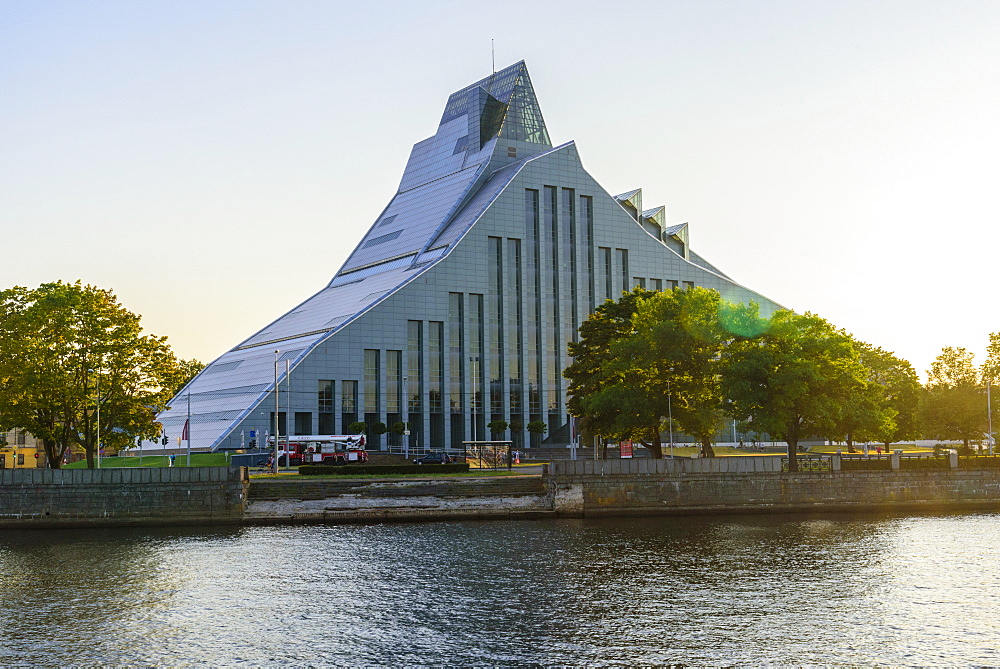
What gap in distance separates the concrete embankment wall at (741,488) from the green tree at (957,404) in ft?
121

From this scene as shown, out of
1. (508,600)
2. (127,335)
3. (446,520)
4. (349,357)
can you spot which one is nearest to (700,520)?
(446,520)

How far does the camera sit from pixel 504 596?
1698 inches

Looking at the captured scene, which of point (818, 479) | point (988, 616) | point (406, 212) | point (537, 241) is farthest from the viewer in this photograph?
point (406, 212)

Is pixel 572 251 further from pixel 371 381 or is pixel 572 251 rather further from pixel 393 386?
pixel 371 381

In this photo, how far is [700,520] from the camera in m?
69.9

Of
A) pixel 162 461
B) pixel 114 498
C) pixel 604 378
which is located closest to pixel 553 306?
pixel 604 378

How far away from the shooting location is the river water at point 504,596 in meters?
34.8

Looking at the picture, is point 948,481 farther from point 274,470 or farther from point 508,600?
point 274,470

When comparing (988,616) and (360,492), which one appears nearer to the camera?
(988,616)

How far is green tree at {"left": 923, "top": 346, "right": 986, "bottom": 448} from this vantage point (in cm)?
11269

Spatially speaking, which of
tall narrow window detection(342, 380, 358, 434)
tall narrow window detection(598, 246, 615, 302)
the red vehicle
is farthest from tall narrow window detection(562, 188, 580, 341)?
the red vehicle

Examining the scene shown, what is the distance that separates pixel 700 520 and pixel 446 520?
655 inches

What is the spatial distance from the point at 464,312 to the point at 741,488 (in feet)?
239

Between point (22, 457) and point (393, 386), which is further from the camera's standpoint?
point (22, 457)
